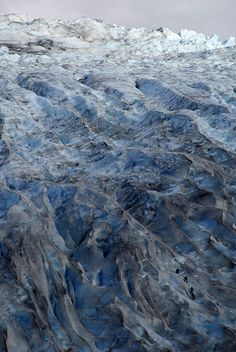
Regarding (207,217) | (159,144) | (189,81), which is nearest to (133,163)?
(159,144)

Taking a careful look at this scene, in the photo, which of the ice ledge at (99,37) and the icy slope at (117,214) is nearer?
the icy slope at (117,214)

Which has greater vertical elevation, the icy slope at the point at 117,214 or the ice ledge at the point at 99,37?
the icy slope at the point at 117,214

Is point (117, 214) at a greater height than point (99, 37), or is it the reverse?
point (117, 214)

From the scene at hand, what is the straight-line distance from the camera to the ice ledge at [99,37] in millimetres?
30047

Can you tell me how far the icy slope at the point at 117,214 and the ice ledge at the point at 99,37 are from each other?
990 cm

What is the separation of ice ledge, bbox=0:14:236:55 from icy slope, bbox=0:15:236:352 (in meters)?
9.90

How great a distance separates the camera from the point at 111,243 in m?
10.0

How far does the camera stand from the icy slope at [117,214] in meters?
8.20

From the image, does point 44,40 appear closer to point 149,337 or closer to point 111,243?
point 111,243

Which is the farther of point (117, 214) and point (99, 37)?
point (99, 37)

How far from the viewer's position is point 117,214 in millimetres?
10789

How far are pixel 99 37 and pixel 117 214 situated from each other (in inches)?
947

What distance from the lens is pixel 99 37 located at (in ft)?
107

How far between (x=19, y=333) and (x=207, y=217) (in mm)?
5195
